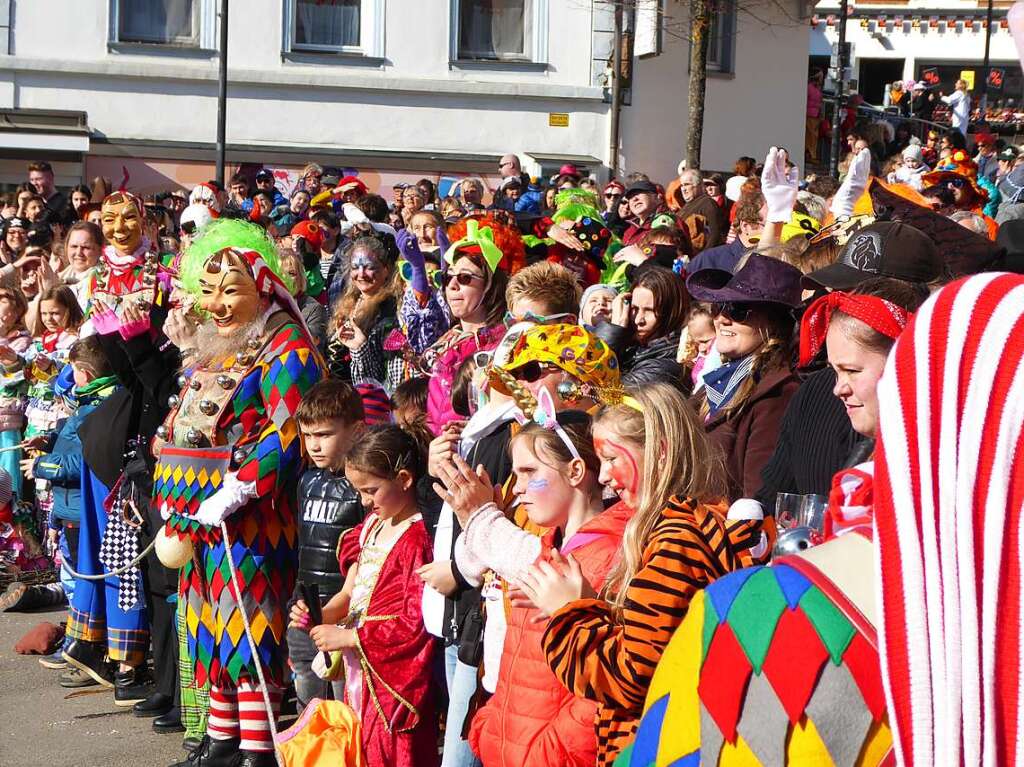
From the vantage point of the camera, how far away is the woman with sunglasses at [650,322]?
5.68 meters

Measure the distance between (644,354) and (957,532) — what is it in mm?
4072

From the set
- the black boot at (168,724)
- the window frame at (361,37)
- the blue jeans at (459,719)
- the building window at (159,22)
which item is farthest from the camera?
the window frame at (361,37)

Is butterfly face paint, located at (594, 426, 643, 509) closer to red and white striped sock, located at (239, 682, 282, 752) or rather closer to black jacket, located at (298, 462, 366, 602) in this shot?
black jacket, located at (298, 462, 366, 602)

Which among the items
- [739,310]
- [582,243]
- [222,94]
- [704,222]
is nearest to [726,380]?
[739,310]

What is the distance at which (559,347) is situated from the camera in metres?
4.27

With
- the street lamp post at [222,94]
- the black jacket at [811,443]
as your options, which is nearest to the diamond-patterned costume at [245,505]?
the black jacket at [811,443]

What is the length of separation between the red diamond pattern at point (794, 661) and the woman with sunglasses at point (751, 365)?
2.60 m

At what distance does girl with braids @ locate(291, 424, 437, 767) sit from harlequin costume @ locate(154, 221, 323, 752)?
0.54m

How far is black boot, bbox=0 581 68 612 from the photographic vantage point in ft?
26.9

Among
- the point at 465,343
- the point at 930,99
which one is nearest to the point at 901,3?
the point at 930,99

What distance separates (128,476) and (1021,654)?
5450mm

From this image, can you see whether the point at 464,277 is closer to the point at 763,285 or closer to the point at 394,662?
the point at 763,285

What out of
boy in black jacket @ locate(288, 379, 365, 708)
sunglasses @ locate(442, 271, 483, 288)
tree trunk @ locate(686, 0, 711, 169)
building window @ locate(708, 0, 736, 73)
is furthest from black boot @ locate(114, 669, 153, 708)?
building window @ locate(708, 0, 736, 73)

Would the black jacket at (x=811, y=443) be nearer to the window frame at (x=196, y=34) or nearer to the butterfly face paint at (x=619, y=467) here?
the butterfly face paint at (x=619, y=467)
